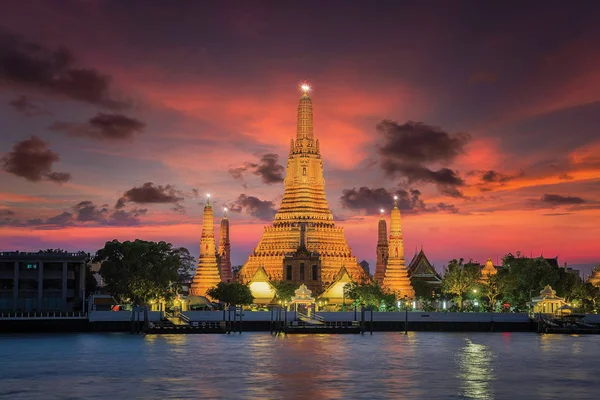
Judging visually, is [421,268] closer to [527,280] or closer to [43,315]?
[527,280]

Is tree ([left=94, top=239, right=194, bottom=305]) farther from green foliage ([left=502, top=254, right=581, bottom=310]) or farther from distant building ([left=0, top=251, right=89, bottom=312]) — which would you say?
green foliage ([left=502, top=254, right=581, bottom=310])

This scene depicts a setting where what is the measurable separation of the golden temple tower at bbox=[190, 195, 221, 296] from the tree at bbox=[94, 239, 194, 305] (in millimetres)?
26798

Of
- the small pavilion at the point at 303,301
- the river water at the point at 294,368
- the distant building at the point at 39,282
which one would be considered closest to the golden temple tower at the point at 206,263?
the small pavilion at the point at 303,301

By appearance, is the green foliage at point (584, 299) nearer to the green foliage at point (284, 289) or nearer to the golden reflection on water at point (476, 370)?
the green foliage at point (284, 289)

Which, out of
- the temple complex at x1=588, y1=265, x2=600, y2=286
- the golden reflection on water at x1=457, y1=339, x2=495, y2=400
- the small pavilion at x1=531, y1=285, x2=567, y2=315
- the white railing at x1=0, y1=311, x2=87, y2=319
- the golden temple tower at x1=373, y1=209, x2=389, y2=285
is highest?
the golden temple tower at x1=373, y1=209, x2=389, y2=285

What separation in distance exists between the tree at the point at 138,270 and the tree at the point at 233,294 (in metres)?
14.7

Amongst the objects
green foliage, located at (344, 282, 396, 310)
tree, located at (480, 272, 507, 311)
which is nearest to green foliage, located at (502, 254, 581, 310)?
tree, located at (480, 272, 507, 311)

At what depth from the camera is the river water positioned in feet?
209

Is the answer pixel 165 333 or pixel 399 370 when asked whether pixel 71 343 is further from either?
pixel 399 370

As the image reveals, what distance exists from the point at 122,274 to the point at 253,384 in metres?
59.5

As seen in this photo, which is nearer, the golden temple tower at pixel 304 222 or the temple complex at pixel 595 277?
the golden temple tower at pixel 304 222

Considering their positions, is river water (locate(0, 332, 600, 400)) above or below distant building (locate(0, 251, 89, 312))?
below

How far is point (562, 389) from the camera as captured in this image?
65.9 metres

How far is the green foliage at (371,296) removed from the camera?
14038 cm
